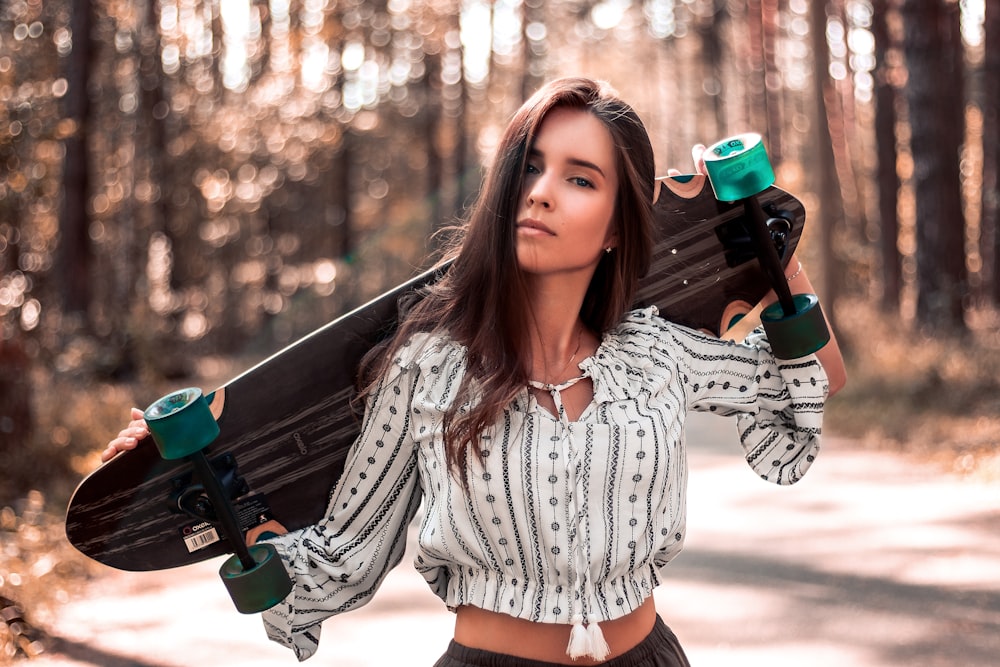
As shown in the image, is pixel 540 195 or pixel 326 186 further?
pixel 326 186

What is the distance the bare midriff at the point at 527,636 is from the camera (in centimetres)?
223

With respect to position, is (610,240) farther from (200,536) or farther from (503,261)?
(200,536)

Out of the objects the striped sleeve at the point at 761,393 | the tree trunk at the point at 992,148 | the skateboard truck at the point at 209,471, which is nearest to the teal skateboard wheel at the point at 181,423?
the skateboard truck at the point at 209,471

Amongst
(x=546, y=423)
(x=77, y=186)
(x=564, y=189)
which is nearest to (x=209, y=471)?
(x=546, y=423)

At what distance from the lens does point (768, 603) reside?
5.59 metres

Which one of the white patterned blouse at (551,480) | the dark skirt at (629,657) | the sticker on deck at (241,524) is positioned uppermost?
the white patterned blouse at (551,480)

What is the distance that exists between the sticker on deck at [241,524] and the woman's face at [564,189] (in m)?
0.82

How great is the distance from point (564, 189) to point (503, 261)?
7.6 inches

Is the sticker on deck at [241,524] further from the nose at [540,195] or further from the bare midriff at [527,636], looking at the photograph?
the nose at [540,195]

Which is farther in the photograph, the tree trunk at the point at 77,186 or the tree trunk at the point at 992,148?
the tree trunk at the point at 992,148

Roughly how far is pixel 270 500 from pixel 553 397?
2.36 ft

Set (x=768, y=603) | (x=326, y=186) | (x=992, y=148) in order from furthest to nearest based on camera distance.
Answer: (x=326, y=186)
(x=992, y=148)
(x=768, y=603)

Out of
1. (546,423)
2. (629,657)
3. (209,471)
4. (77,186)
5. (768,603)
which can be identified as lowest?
(77,186)

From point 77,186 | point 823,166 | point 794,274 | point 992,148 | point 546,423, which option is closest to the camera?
point 546,423
